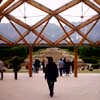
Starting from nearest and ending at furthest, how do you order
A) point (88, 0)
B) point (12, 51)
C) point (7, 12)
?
point (88, 0) < point (7, 12) < point (12, 51)

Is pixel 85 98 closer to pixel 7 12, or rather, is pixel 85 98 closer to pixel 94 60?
pixel 7 12

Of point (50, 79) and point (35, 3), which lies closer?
point (50, 79)

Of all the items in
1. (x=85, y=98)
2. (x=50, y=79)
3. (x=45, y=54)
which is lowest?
(x=85, y=98)

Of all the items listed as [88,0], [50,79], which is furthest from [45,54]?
[50,79]

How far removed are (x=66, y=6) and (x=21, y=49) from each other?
25914 mm

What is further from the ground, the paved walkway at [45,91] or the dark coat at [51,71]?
the dark coat at [51,71]

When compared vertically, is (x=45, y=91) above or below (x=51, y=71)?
below

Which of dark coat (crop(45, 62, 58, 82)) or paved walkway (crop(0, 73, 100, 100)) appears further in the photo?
dark coat (crop(45, 62, 58, 82))

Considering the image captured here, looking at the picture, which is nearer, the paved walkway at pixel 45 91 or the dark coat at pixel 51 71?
the paved walkway at pixel 45 91

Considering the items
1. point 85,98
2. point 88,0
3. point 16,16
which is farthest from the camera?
point 16,16

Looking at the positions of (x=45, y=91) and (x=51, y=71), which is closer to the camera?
(x=51, y=71)

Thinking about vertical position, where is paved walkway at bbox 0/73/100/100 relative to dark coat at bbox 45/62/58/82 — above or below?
below

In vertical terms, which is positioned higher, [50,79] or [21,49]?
[21,49]

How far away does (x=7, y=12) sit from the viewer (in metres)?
17.3
